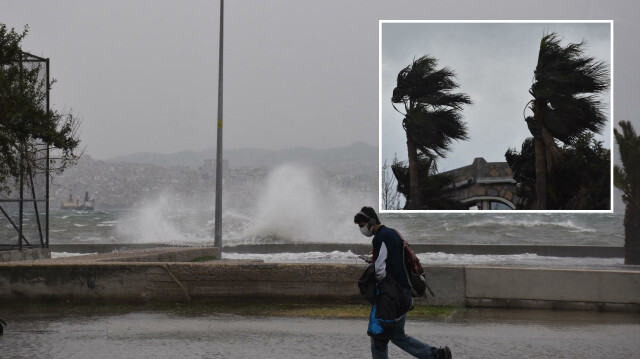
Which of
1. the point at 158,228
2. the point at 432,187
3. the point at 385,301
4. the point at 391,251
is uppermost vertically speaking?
the point at 432,187

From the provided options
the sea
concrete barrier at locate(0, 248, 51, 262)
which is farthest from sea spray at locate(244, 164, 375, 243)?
concrete barrier at locate(0, 248, 51, 262)

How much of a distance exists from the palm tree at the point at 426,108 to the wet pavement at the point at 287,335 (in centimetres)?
307

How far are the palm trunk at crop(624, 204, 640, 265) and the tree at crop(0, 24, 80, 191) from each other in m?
17.1

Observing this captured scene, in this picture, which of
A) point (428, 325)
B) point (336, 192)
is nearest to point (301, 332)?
point (428, 325)

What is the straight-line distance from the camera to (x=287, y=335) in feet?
30.7

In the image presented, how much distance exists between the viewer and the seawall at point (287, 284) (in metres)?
11.0

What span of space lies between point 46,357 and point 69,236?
209 feet

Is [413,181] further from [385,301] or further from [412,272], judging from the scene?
[385,301]

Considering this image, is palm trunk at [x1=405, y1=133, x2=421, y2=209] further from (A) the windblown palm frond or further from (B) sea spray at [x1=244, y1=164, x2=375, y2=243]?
(B) sea spray at [x1=244, y1=164, x2=375, y2=243]

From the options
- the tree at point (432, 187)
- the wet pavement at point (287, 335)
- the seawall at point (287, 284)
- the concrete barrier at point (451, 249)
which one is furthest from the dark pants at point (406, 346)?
the concrete barrier at point (451, 249)

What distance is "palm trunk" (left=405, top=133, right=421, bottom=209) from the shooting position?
1320 centimetres

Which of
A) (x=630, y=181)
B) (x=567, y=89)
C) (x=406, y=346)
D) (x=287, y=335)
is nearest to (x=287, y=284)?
(x=287, y=335)

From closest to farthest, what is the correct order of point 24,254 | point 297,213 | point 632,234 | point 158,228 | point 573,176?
point 573,176, point 24,254, point 632,234, point 297,213, point 158,228

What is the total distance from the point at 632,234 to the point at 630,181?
2.25 m
